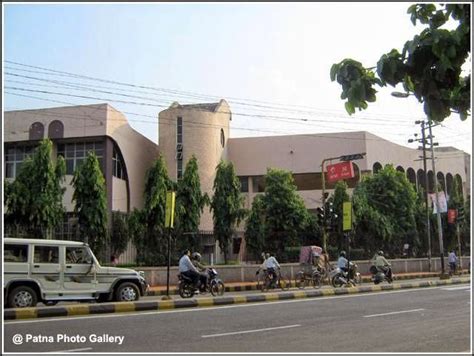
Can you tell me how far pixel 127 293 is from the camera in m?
16.4

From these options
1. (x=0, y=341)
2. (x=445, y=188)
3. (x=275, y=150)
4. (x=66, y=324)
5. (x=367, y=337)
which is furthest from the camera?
(x=445, y=188)

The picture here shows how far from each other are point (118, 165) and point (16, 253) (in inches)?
913

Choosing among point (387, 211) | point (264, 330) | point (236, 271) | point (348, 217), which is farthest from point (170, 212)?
point (387, 211)

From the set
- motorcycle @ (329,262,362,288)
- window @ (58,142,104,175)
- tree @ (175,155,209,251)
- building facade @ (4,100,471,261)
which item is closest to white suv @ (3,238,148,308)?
motorcycle @ (329,262,362,288)

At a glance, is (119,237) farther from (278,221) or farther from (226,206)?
(278,221)

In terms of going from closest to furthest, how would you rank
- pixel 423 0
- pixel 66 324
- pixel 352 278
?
1. pixel 423 0
2. pixel 66 324
3. pixel 352 278

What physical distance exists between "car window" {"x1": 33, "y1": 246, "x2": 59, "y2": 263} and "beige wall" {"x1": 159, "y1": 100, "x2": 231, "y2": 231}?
24.3 metres

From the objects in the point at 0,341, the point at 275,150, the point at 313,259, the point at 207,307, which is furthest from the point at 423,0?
the point at 275,150

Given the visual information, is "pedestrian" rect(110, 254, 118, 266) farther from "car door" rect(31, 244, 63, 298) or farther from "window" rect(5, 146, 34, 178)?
"car door" rect(31, 244, 63, 298)

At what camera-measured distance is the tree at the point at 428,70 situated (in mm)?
5656

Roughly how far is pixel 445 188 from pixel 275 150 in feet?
57.5

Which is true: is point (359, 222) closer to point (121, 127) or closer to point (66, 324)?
point (121, 127)

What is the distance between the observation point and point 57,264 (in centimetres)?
1507

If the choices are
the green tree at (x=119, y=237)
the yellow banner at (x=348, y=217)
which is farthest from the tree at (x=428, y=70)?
the green tree at (x=119, y=237)
